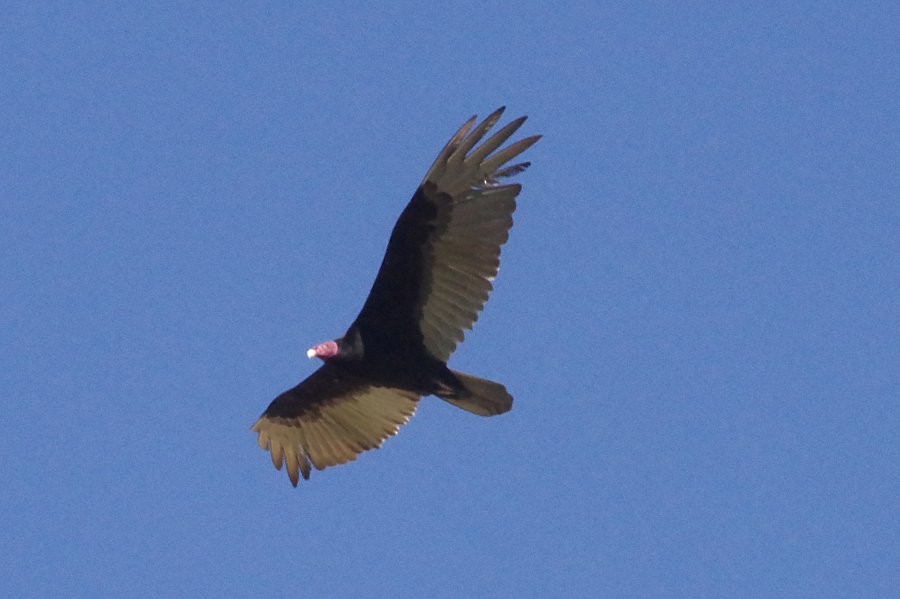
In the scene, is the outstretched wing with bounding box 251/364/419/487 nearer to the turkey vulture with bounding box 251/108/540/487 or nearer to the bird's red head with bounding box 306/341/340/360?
the turkey vulture with bounding box 251/108/540/487

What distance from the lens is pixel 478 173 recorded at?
1089 centimetres

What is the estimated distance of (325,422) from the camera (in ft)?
40.2

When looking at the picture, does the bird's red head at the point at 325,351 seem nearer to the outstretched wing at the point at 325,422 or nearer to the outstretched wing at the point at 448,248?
the outstretched wing at the point at 448,248

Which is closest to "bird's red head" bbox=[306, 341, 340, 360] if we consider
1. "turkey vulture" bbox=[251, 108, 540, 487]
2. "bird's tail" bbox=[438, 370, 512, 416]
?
"turkey vulture" bbox=[251, 108, 540, 487]

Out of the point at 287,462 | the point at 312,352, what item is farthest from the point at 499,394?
the point at 287,462

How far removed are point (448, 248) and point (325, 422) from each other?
1951mm

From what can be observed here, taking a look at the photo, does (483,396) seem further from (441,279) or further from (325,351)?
(325,351)

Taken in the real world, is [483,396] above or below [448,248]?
below

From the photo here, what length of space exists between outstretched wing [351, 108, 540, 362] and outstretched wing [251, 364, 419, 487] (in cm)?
104

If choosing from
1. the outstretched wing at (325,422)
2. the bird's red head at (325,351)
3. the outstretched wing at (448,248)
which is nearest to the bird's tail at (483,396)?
the outstretched wing at (448,248)

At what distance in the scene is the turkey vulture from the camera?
428 inches

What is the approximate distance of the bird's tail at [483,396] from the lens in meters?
11.0

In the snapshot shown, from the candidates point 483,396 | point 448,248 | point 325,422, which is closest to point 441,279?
point 448,248

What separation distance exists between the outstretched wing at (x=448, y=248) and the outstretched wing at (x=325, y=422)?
104cm
